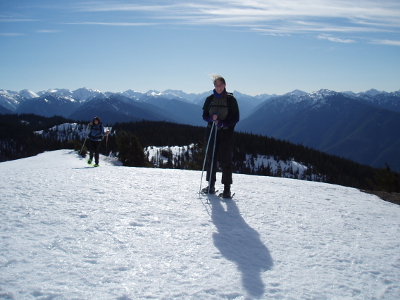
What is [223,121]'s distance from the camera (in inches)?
274

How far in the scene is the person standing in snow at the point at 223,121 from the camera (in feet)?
22.6

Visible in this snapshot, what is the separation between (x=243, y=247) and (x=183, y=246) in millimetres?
983

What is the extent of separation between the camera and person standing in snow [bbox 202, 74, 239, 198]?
6897 millimetres

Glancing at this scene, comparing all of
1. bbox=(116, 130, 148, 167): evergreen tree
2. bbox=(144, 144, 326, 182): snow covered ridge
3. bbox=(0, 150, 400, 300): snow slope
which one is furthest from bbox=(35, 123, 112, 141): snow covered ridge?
bbox=(0, 150, 400, 300): snow slope

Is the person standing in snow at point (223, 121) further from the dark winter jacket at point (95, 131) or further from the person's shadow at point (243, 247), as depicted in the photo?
the dark winter jacket at point (95, 131)

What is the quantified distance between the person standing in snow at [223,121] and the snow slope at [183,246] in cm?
95

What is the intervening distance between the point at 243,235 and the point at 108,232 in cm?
231

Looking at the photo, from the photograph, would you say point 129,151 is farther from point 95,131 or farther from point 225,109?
point 225,109

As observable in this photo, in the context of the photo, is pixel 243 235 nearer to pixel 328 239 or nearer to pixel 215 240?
pixel 215 240

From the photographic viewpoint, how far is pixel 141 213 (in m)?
5.36

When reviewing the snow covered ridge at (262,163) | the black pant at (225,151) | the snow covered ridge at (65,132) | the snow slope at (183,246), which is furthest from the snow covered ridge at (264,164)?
the snow covered ridge at (65,132)

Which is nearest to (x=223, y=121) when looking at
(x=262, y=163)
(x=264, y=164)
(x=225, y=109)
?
(x=225, y=109)

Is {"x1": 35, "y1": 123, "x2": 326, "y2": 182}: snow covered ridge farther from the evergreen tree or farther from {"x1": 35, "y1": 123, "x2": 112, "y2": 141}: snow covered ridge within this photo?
{"x1": 35, "y1": 123, "x2": 112, "y2": 141}: snow covered ridge

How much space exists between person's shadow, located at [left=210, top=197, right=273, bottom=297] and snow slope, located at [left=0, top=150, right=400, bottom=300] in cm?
2
